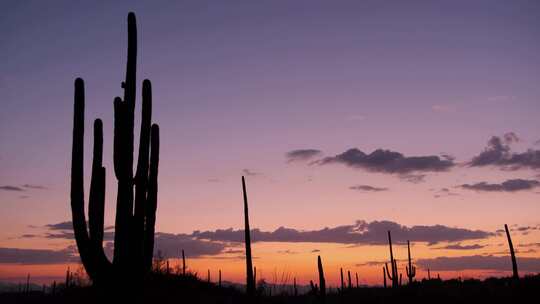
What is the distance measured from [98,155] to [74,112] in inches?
38.3

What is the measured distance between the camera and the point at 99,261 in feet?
32.8

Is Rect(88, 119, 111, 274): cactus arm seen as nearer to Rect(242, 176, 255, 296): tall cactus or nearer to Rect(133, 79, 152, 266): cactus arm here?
Rect(133, 79, 152, 266): cactus arm

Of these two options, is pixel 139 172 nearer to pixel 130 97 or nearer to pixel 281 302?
pixel 130 97

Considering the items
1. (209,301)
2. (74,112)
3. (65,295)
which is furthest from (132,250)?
(65,295)

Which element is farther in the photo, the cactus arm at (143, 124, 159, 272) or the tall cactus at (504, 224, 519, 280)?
the tall cactus at (504, 224, 519, 280)

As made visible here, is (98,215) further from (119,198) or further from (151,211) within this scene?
(151,211)

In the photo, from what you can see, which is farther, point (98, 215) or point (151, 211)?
point (151, 211)

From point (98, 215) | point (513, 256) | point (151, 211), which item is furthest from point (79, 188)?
point (513, 256)

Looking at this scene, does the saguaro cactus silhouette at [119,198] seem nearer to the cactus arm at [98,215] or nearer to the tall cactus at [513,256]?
the cactus arm at [98,215]

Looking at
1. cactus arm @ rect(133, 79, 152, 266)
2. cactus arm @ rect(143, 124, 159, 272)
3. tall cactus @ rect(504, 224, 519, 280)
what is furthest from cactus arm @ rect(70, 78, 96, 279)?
tall cactus @ rect(504, 224, 519, 280)

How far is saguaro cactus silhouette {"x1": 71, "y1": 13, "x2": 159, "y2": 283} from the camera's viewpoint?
9.96 meters

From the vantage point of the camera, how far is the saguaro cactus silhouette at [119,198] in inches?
392

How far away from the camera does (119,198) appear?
33.2 feet

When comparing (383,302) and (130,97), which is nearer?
(130,97)
